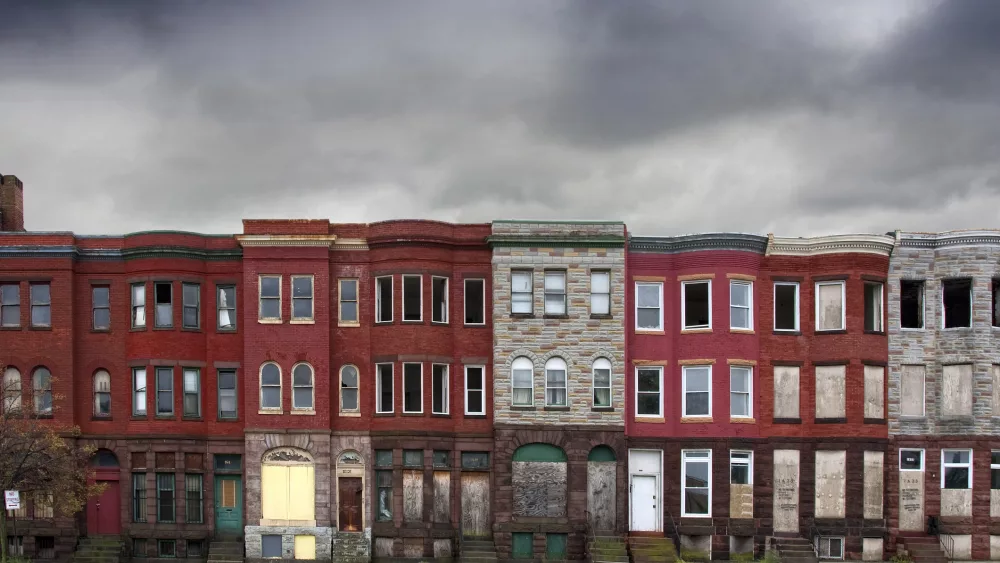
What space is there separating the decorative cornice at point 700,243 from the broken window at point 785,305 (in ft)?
5.19

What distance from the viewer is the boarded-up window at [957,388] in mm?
A: 33938

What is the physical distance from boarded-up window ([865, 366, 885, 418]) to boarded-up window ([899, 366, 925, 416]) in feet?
3.11

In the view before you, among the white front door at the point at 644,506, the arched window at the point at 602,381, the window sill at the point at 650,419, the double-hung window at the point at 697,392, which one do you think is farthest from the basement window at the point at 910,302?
the arched window at the point at 602,381

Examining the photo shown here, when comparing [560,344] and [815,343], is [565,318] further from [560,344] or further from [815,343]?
[815,343]

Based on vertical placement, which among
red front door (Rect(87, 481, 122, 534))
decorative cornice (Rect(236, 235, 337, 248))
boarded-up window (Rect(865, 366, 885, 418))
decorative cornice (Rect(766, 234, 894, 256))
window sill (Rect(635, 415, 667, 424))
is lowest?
red front door (Rect(87, 481, 122, 534))

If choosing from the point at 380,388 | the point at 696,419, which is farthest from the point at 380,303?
the point at 696,419

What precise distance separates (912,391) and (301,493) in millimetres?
21918

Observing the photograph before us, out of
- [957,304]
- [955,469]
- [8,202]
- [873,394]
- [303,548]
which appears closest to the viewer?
[303,548]

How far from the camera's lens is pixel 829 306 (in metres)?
33.6

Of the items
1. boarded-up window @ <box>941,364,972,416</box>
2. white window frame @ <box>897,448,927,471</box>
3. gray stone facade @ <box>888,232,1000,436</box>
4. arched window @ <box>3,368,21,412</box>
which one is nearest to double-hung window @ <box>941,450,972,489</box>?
white window frame @ <box>897,448,927,471</box>

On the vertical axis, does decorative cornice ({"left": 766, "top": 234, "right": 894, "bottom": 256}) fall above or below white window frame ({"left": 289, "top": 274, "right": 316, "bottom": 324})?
above

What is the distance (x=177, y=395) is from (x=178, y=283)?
390 centimetres

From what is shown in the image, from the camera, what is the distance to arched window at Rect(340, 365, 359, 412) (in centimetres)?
3297

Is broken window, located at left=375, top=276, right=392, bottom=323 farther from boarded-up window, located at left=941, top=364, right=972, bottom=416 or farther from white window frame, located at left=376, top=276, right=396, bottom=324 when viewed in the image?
boarded-up window, located at left=941, top=364, right=972, bottom=416
